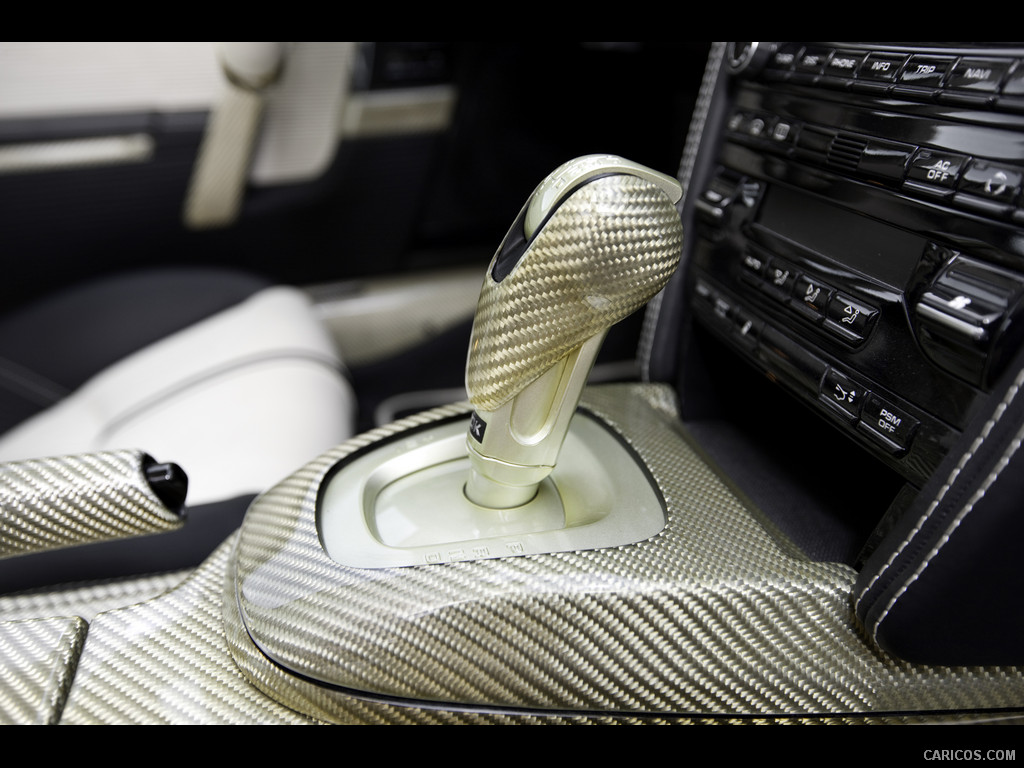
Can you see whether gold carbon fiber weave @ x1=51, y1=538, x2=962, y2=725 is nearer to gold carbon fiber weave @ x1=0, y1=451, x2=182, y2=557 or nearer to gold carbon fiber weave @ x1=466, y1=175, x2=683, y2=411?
gold carbon fiber weave @ x1=0, y1=451, x2=182, y2=557

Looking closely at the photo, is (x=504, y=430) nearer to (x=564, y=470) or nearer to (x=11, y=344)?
(x=564, y=470)

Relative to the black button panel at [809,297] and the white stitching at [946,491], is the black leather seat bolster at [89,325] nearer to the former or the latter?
the black button panel at [809,297]

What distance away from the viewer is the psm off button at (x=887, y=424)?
0.53m

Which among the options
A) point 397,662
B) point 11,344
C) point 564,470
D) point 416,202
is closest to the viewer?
point 397,662

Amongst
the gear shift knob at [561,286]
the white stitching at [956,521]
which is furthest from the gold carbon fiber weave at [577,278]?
the white stitching at [956,521]

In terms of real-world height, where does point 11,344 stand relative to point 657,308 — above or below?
below

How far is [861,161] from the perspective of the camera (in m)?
0.57

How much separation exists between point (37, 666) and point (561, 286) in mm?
493

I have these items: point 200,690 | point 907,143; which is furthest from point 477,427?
point 907,143

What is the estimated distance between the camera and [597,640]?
1.72 feet

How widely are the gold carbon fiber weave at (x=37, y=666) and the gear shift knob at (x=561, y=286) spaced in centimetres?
37
